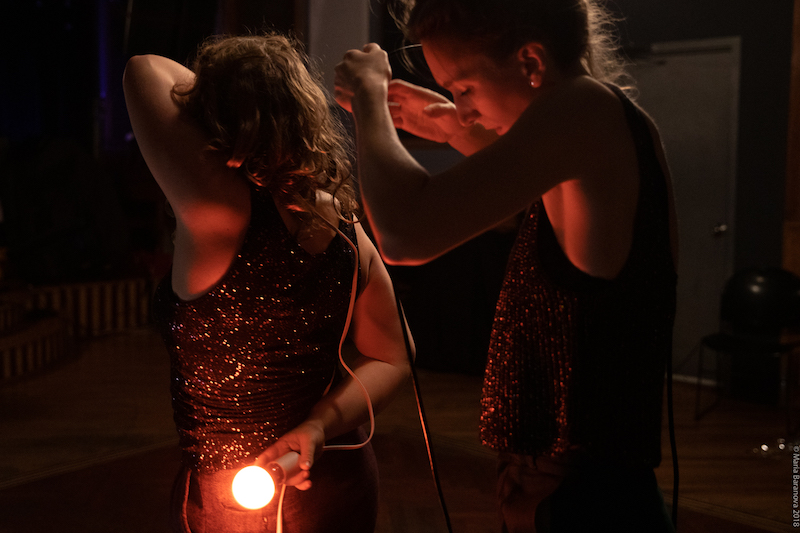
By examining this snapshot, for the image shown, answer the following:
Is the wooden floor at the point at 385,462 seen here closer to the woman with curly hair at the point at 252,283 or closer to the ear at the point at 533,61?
the woman with curly hair at the point at 252,283

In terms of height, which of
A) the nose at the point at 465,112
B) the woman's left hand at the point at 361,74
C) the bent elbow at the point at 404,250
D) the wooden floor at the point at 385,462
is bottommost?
the wooden floor at the point at 385,462

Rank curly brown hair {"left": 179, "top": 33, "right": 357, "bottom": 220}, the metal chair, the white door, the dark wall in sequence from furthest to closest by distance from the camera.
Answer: the white door, the dark wall, the metal chair, curly brown hair {"left": 179, "top": 33, "right": 357, "bottom": 220}

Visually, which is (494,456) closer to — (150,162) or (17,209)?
(150,162)

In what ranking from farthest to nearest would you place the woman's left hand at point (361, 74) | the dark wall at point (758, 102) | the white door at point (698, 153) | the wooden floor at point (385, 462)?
the white door at point (698, 153)
the dark wall at point (758, 102)
the wooden floor at point (385, 462)
the woman's left hand at point (361, 74)

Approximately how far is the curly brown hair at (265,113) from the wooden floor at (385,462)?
1891mm

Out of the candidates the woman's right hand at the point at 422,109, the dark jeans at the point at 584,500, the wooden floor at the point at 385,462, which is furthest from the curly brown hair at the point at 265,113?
the wooden floor at the point at 385,462

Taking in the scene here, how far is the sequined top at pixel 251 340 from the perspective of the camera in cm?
92

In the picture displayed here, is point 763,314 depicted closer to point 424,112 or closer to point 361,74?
point 424,112

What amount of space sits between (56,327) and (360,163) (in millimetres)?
4925

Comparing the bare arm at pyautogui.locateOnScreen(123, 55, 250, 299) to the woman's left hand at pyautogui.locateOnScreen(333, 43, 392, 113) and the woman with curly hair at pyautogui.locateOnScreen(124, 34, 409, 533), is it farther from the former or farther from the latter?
the woman's left hand at pyautogui.locateOnScreen(333, 43, 392, 113)

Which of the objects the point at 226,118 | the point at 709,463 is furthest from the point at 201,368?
the point at 709,463

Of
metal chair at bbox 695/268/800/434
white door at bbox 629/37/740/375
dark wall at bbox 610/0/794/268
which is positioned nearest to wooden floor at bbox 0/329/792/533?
metal chair at bbox 695/268/800/434

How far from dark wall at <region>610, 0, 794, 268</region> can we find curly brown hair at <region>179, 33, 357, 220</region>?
13.1 ft

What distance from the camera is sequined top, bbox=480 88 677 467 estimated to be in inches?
28.8
